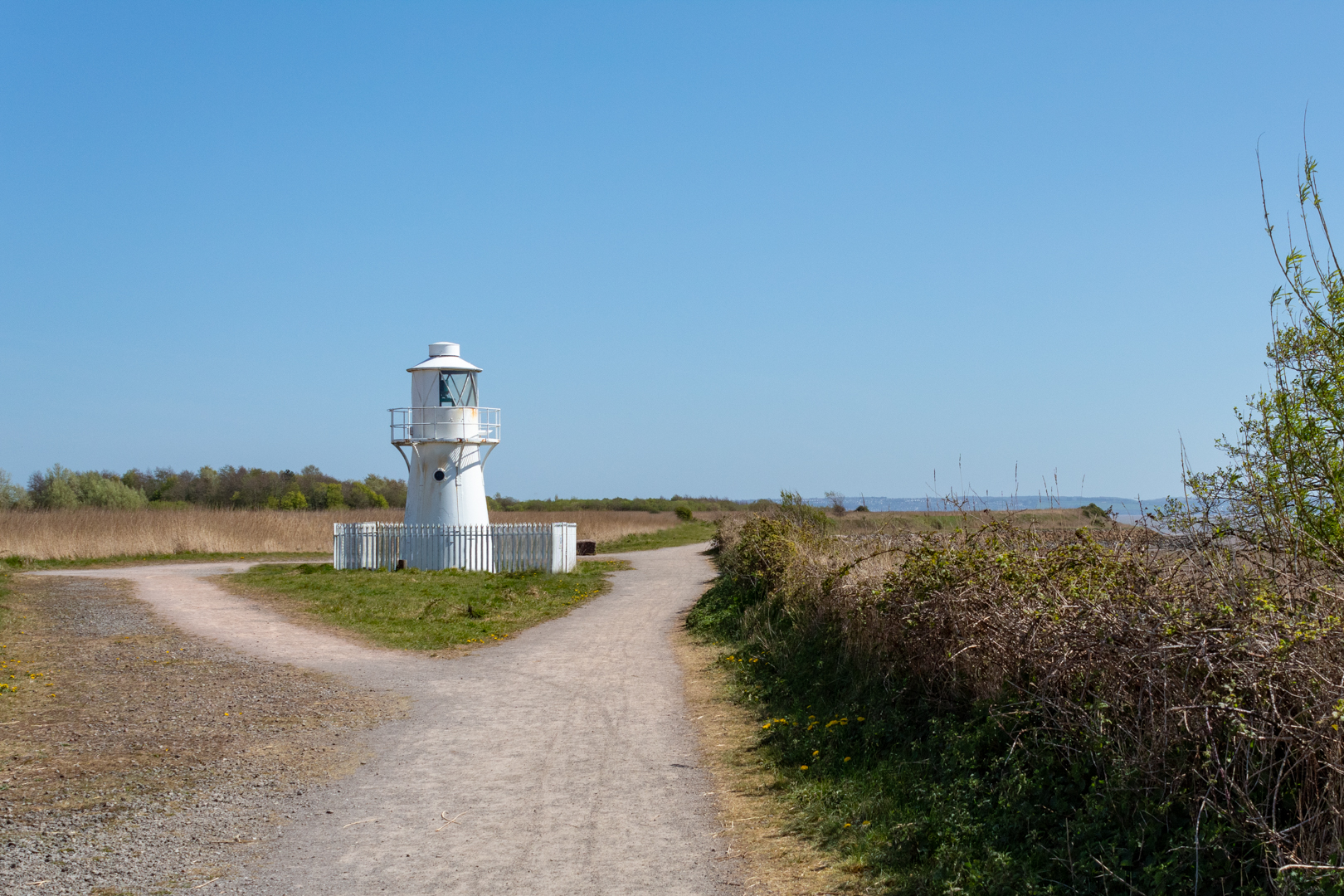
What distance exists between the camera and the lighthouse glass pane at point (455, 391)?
26.7 m

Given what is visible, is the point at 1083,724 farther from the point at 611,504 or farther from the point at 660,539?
the point at 611,504

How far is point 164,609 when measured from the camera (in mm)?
Answer: 17953

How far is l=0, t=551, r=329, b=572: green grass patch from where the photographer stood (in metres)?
28.0

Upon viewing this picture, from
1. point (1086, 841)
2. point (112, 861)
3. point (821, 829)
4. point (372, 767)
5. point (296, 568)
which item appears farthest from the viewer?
point (296, 568)

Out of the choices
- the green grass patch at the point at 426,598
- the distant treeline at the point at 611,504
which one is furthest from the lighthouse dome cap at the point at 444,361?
the distant treeline at the point at 611,504

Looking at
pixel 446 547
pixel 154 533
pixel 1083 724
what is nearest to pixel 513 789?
pixel 1083 724

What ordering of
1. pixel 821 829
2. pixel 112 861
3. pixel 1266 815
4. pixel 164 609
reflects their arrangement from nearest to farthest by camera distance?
pixel 1266 815 → pixel 112 861 → pixel 821 829 → pixel 164 609

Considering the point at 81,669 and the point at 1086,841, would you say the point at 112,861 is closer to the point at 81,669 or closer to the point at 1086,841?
the point at 1086,841

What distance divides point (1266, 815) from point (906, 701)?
384cm

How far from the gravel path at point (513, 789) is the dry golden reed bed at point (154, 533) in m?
20.6

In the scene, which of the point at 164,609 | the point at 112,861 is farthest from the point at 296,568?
the point at 112,861

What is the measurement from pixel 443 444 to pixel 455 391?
1554 millimetres

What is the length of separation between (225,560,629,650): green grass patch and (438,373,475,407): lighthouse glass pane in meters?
4.73

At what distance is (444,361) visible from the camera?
26953mm
